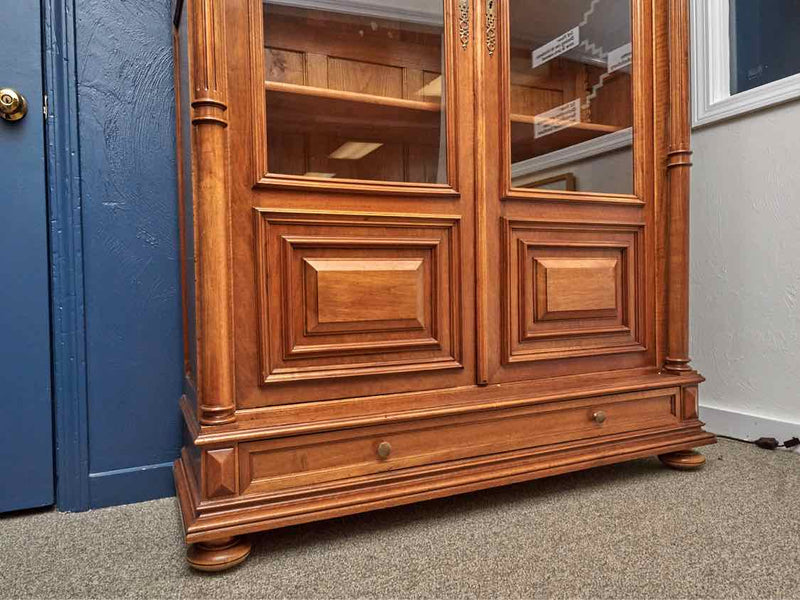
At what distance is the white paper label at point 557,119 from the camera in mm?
1097

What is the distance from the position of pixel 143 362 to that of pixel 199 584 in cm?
51

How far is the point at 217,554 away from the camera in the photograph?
76 cm

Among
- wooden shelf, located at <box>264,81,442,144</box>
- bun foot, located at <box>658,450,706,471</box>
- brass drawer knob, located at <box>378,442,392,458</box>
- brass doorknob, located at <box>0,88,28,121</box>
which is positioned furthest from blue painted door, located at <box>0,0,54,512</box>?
bun foot, located at <box>658,450,706,471</box>

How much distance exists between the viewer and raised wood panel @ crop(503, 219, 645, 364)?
103cm

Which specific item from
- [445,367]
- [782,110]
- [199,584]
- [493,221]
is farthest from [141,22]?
[782,110]

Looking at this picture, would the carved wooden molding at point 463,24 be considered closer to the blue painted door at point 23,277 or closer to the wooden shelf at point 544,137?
the wooden shelf at point 544,137

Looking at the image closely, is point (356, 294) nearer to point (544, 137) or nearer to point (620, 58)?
point (544, 137)

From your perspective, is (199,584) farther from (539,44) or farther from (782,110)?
(782,110)

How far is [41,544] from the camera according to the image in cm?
86

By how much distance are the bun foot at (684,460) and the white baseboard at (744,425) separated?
28 cm

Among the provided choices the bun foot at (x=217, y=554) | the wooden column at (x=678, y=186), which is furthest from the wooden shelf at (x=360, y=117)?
the bun foot at (x=217, y=554)

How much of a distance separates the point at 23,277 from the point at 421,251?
0.77m

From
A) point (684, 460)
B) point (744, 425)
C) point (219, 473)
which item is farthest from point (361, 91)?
point (744, 425)

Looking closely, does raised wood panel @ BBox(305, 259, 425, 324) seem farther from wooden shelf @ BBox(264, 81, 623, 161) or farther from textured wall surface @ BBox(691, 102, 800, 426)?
textured wall surface @ BBox(691, 102, 800, 426)
